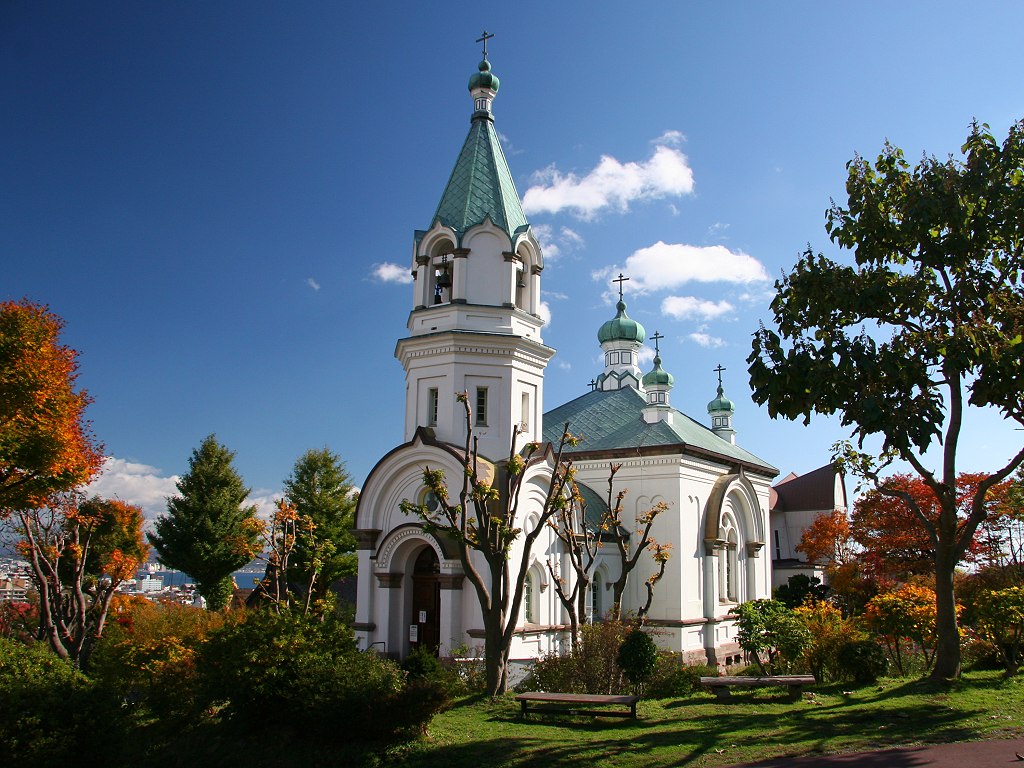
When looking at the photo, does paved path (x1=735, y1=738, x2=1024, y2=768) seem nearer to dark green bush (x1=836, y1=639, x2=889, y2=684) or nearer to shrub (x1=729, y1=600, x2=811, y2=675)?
dark green bush (x1=836, y1=639, x2=889, y2=684)

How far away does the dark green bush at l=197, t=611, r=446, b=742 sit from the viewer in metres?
11.7

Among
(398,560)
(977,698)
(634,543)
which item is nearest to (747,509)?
(634,543)

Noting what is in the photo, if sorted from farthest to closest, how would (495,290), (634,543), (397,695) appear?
(634,543)
(495,290)
(397,695)


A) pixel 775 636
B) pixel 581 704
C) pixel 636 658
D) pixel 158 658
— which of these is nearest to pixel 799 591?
pixel 775 636

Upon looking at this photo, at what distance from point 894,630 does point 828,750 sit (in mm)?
7818

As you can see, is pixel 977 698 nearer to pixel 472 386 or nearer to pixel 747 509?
pixel 472 386

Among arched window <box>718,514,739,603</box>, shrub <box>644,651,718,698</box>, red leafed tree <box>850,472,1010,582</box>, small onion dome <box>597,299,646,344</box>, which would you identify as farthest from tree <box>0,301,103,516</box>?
red leafed tree <box>850,472,1010,582</box>

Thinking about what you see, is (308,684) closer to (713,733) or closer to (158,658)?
(158,658)

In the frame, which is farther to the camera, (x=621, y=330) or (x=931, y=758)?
(x=621, y=330)

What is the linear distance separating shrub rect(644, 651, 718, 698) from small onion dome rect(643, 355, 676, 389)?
62.9ft

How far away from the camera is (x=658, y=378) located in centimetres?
3544

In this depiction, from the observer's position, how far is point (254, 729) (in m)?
12.6

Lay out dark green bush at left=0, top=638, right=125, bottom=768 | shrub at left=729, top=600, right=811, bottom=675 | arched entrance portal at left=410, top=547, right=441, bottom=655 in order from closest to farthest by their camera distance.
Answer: dark green bush at left=0, top=638, right=125, bottom=768, shrub at left=729, top=600, right=811, bottom=675, arched entrance portal at left=410, top=547, right=441, bottom=655

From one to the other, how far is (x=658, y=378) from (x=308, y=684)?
2556cm
